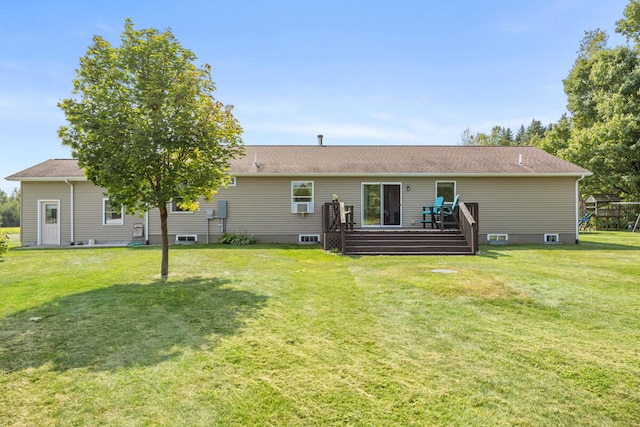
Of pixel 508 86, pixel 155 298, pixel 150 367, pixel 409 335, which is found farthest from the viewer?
pixel 508 86

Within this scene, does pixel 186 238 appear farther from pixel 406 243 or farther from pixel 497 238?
pixel 497 238

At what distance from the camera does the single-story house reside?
42.9 ft

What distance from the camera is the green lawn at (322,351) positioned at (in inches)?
89.1

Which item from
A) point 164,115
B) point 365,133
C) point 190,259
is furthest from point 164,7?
point 365,133

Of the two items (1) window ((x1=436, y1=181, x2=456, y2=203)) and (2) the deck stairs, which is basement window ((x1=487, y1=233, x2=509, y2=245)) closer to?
(1) window ((x1=436, y1=181, x2=456, y2=203))

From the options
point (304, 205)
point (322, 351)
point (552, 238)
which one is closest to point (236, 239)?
point (304, 205)

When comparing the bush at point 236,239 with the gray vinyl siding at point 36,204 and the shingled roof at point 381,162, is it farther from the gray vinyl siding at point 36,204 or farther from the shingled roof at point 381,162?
the gray vinyl siding at point 36,204

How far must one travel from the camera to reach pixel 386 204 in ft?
43.5

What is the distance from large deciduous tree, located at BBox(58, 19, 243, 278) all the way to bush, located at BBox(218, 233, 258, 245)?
6504mm

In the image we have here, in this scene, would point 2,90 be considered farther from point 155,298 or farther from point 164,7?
point 155,298

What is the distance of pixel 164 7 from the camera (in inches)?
334

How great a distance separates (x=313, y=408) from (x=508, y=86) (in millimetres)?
18555

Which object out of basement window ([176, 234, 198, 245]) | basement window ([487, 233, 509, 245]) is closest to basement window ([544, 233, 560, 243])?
basement window ([487, 233, 509, 245])

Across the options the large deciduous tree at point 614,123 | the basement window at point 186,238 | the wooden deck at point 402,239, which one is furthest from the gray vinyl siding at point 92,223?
the large deciduous tree at point 614,123
